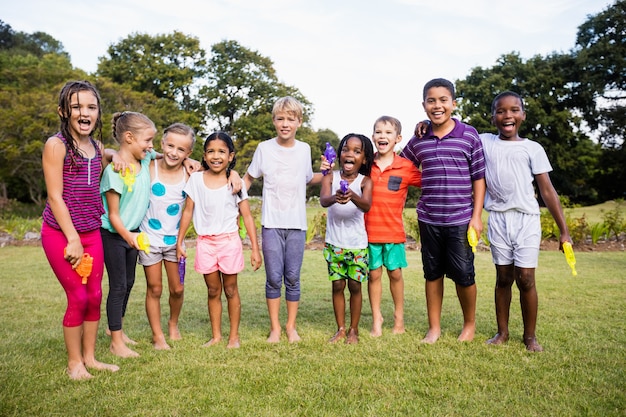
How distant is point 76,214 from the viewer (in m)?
3.20

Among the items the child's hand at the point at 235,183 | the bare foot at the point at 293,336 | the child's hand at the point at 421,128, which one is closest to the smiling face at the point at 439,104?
the child's hand at the point at 421,128

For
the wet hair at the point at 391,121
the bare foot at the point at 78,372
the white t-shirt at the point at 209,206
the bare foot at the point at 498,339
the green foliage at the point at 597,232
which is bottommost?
the bare foot at the point at 78,372

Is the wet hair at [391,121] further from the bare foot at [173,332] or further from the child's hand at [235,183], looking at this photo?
the bare foot at [173,332]

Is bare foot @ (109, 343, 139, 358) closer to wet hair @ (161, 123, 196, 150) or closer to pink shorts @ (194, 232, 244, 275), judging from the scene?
pink shorts @ (194, 232, 244, 275)

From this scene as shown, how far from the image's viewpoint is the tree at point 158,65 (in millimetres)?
29484

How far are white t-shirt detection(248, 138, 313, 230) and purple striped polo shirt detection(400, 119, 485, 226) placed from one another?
1.10 meters

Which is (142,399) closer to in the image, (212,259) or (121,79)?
(212,259)

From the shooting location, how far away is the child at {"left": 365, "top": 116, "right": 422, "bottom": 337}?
13.8 feet

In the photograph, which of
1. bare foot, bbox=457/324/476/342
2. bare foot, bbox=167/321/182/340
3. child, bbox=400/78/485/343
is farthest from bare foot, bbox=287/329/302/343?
bare foot, bbox=457/324/476/342

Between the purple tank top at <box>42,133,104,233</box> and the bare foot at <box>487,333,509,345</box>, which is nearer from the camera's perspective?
the purple tank top at <box>42,133,104,233</box>

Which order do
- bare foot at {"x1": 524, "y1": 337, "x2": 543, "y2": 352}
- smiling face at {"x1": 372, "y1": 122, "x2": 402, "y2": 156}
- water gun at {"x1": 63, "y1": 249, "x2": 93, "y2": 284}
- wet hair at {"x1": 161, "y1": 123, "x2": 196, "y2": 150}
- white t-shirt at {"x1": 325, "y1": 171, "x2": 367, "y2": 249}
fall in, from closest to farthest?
water gun at {"x1": 63, "y1": 249, "x2": 93, "y2": 284} → bare foot at {"x1": 524, "y1": 337, "x2": 543, "y2": 352} → wet hair at {"x1": 161, "y1": 123, "x2": 196, "y2": 150} → white t-shirt at {"x1": 325, "y1": 171, "x2": 367, "y2": 249} → smiling face at {"x1": 372, "y1": 122, "x2": 402, "y2": 156}

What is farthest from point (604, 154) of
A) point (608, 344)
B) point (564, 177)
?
point (608, 344)

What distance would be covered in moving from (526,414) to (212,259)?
2484mm

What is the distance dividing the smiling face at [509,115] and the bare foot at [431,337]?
5.71ft
